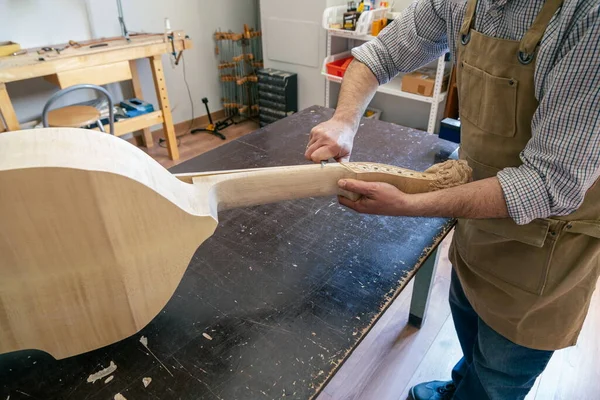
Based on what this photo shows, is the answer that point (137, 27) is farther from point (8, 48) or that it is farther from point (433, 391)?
point (433, 391)

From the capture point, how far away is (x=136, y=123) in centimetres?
288

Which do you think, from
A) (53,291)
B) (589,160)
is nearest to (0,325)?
(53,291)

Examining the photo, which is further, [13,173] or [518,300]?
[518,300]

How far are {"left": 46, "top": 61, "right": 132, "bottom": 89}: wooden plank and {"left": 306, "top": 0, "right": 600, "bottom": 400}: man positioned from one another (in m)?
1.88

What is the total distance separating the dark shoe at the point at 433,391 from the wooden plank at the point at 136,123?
7.80ft

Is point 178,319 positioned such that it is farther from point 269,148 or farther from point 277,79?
point 277,79

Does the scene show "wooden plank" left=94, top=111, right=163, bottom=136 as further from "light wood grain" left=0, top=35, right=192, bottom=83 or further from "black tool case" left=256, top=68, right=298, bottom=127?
"black tool case" left=256, top=68, right=298, bottom=127

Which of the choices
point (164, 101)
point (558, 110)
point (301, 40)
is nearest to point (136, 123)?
point (164, 101)

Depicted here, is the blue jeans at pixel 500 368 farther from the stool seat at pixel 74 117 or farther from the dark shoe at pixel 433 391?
the stool seat at pixel 74 117

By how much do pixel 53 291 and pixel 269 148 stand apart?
91 cm

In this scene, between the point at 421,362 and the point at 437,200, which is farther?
the point at 421,362

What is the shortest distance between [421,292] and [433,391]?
37 cm

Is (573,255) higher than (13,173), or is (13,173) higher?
(13,173)

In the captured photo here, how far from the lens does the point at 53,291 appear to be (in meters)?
0.70
